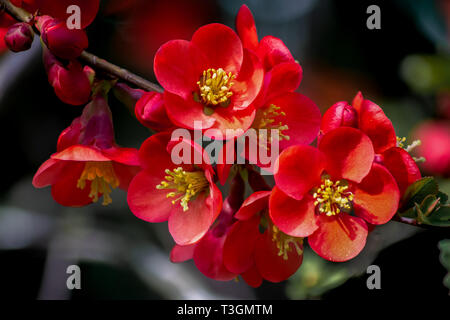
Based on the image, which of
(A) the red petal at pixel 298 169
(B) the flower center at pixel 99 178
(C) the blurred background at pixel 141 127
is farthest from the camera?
(C) the blurred background at pixel 141 127

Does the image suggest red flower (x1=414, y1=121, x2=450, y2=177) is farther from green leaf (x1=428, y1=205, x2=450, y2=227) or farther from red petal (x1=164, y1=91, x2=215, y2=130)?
red petal (x1=164, y1=91, x2=215, y2=130)

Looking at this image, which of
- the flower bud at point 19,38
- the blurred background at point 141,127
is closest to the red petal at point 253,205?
the flower bud at point 19,38

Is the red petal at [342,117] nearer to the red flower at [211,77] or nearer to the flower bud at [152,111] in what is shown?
the red flower at [211,77]

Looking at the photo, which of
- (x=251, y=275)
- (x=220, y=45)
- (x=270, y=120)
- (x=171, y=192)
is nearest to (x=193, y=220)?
(x=171, y=192)

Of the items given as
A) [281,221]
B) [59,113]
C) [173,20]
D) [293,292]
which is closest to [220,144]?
[281,221]

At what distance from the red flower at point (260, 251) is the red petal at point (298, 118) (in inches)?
7.2

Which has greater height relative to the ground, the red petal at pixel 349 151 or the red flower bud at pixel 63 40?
the red flower bud at pixel 63 40

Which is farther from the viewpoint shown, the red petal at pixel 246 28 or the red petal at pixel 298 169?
the red petal at pixel 246 28

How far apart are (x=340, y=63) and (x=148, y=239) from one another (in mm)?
1807

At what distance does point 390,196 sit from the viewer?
1018 millimetres

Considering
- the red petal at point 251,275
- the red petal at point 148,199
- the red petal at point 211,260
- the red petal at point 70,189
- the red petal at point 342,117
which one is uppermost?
the red petal at point 342,117

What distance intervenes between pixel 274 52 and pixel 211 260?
552 mm

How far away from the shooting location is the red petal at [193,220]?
1067 mm

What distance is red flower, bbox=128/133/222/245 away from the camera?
108cm
